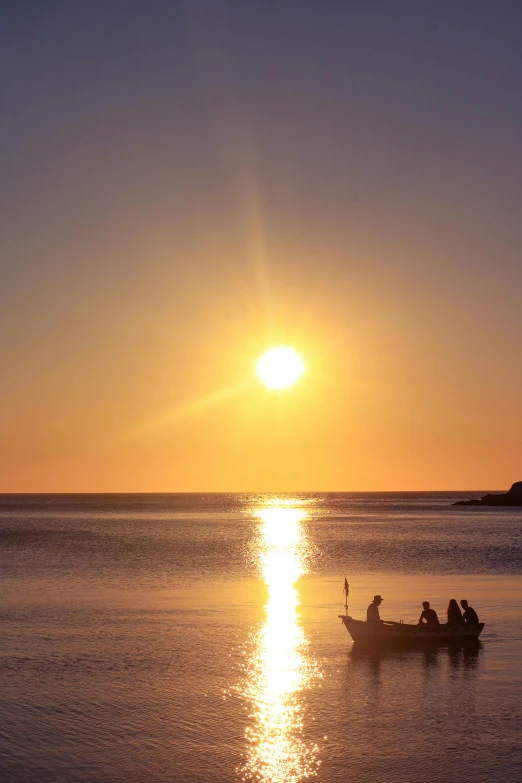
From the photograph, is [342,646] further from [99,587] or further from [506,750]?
[99,587]

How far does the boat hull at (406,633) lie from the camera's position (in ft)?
98.3

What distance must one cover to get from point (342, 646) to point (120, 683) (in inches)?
361

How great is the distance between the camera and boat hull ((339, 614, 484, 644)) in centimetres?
2997

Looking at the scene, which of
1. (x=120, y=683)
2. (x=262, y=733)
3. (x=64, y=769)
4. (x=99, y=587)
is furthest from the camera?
(x=99, y=587)

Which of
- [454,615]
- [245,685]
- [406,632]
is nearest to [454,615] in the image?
[454,615]

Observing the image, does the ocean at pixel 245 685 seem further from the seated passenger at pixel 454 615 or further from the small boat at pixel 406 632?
the seated passenger at pixel 454 615

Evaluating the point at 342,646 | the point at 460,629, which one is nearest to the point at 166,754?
the point at 342,646

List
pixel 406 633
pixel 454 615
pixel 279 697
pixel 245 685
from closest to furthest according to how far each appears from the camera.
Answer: pixel 279 697
pixel 245 685
pixel 406 633
pixel 454 615

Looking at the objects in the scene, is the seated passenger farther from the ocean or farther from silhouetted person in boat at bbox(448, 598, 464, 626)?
the ocean

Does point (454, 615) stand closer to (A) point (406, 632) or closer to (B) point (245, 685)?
(A) point (406, 632)

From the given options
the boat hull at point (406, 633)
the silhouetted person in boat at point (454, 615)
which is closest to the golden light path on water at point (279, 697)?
the boat hull at point (406, 633)

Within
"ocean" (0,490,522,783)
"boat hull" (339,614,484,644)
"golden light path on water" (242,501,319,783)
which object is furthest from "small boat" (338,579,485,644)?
"golden light path on water" (242,501,319,783)

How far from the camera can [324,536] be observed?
349 ft

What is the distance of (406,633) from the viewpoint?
30.3m
